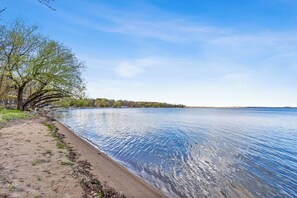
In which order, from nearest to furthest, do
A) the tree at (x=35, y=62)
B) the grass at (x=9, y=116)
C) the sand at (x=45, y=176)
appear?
the sand at (x=45, y=176)
the grass at (x=9, y=116)
the tree at (x=35, y=62)

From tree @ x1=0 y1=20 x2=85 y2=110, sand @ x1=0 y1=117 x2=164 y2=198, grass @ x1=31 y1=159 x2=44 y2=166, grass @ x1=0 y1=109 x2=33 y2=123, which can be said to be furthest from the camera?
tree @ x1=0 y1=20 x2=85 y2=110

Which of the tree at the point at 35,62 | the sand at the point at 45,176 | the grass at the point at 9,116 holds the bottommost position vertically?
the sand at the point at 45,176

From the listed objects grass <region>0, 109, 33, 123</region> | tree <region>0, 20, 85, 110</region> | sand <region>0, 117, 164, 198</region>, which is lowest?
sand <region>0, 117, 164, 198</region>

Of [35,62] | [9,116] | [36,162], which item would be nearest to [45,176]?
[36,162]

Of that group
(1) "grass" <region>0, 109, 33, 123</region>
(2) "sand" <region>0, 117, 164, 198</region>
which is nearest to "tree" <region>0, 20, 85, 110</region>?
(1) "grass" <region>0, 109, 33, 123</region>

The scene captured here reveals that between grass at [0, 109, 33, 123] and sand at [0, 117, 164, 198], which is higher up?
grass at [0, 109, 33, 123]

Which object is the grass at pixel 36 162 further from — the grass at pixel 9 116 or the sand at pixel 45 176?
the grass at pixel 9 116

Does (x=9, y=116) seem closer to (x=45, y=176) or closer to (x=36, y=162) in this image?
(x=36, y=162)

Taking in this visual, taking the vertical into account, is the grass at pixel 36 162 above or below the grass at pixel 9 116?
below

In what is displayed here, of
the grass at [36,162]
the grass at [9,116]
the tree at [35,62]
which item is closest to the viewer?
the grass at [36,162]

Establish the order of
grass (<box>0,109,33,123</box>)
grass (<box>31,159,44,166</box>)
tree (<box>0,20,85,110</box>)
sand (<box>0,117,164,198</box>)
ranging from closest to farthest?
sand (<box>0,117,164,198</box>), grass (<box>31,159,44,166</box>), grass (<box>0,109,33,123</box>), tree (<box>0,20,85,110</box>)

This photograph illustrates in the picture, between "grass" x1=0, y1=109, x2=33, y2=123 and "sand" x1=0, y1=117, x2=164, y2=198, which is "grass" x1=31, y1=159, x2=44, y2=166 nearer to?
"sand" x1=0, y1=117, x2=164, y2=198

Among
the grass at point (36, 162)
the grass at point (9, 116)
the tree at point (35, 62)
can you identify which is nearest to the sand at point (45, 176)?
the grass at point (36, 162)

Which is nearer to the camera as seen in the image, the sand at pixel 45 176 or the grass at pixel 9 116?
the sand at pixel 45 176
